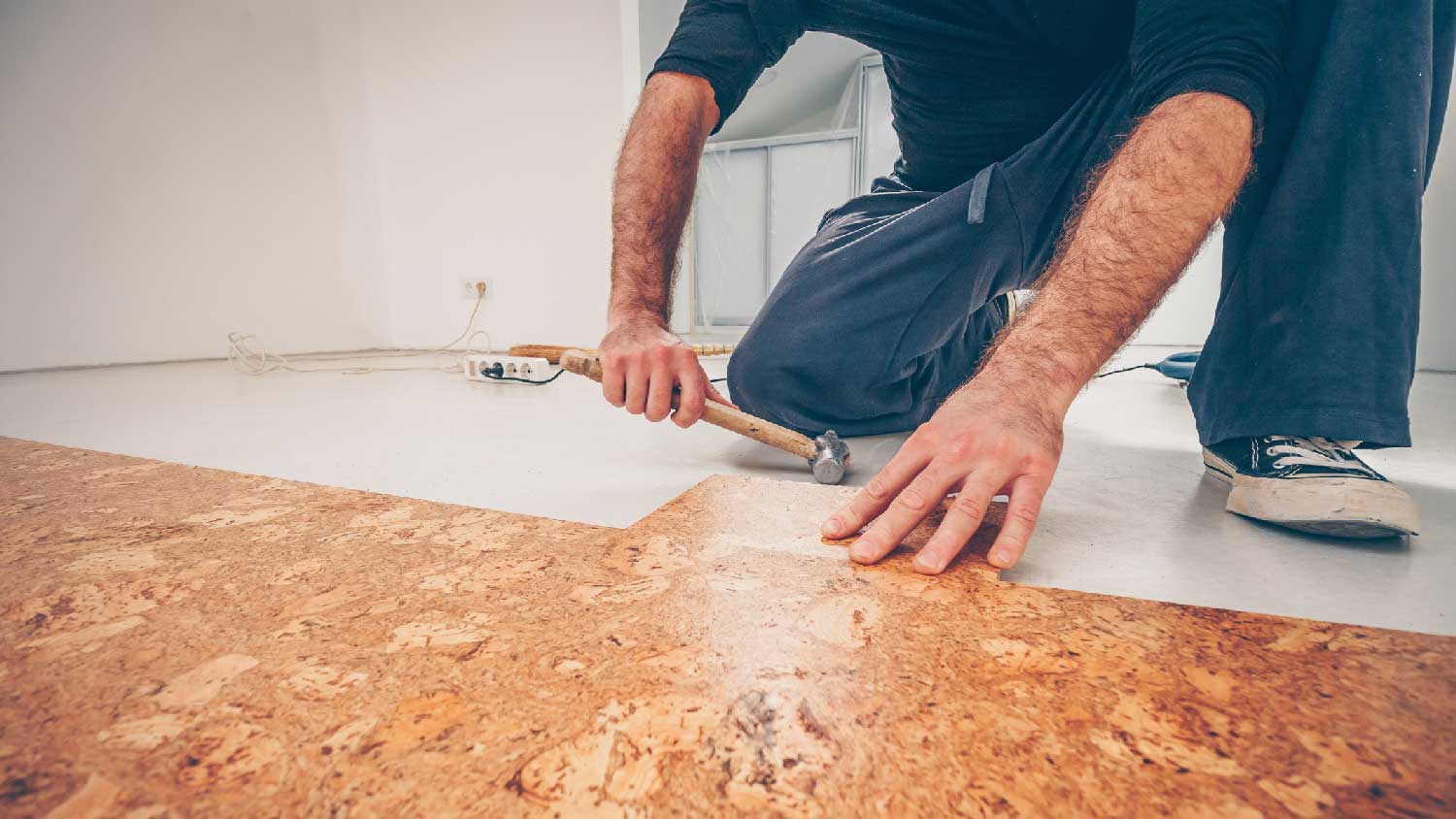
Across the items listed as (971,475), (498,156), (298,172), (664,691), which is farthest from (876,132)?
(664,691)

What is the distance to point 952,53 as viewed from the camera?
1189mm

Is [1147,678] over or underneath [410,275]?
underneath

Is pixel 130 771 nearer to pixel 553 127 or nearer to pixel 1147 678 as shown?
pixel 1147 678

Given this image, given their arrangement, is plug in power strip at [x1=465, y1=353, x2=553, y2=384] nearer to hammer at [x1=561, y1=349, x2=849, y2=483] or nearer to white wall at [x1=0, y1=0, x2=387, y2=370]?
hammer at [x1=561, y1=349, x2=849, y2=483]

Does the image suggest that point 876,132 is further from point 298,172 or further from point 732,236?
point 298,172

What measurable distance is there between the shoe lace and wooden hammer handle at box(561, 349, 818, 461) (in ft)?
2.17

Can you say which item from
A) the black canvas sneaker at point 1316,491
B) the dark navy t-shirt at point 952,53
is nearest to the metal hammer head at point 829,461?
the black canvas sneaker at point 1316,491

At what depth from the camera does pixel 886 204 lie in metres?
1.50

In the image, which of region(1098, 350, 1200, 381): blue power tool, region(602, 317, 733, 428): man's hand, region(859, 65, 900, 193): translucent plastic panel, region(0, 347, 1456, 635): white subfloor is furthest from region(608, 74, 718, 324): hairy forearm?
region(859, 65, 900, 193): translucent plastic panel

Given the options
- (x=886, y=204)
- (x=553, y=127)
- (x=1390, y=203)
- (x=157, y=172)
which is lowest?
(x=1390, y=203)

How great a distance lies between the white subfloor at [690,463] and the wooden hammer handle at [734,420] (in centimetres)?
9

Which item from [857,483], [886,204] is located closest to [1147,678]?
[857,483]

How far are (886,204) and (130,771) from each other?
1.53 m

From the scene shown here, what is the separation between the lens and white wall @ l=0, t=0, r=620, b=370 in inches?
102
